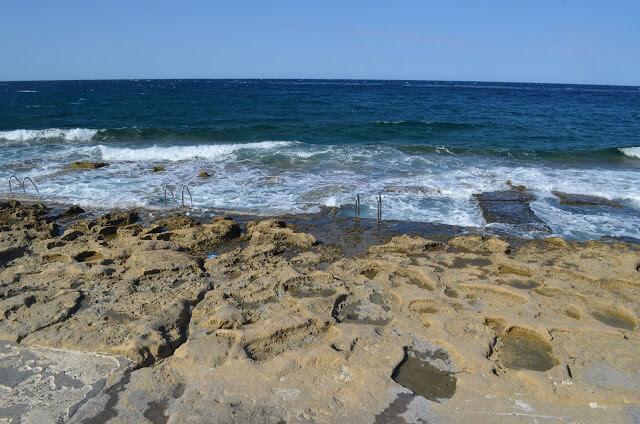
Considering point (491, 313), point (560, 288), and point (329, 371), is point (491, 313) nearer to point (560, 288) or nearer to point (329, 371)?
point (560, 288)

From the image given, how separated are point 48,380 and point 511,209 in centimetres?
1075

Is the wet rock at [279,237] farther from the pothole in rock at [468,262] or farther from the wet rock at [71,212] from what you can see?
the wet rock at [71,212]

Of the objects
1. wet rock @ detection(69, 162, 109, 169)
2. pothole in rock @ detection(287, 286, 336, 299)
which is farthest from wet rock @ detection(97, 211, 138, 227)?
wet rock @ detection(69, 162, 109, 169)

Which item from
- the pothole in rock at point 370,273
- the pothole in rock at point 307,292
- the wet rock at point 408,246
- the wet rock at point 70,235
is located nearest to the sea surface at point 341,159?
the wet rock at point 408,246

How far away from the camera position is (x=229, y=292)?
6.90 metres

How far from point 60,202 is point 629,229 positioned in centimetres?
1459

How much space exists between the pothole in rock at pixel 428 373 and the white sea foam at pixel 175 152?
15.5m

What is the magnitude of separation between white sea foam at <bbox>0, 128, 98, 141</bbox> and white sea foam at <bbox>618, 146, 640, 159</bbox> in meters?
27.2

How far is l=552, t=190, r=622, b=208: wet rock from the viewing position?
1249 centimetres

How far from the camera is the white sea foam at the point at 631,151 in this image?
795 inches

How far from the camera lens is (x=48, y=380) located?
15.9 ft

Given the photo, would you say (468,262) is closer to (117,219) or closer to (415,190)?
(415,190)

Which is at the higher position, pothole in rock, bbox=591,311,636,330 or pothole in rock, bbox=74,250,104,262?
pothole in rock, bbox=74,250,104,262

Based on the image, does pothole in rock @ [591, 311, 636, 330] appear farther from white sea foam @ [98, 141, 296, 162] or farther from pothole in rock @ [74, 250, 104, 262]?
white sea foam @ [98, 141, 296, 162]
